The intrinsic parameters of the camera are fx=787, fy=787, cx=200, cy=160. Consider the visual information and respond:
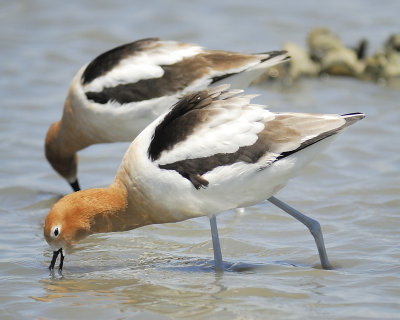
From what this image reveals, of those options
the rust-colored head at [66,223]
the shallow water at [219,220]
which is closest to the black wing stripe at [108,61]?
the shallow water at [219,220]

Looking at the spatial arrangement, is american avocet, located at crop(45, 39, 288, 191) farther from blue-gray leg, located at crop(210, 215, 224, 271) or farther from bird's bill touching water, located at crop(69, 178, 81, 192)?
blue-gray leg, located at crop(210, 215, 224, 271)

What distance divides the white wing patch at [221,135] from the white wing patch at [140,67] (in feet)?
7.05

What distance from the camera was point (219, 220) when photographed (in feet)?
26.6

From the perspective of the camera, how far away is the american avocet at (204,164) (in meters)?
6.21

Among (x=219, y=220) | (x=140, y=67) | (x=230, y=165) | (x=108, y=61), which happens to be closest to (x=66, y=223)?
(x=230, y=165)

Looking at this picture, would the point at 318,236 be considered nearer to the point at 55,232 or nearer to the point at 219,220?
the point at 219,220

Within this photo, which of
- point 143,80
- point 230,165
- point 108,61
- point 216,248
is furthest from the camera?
point 108,61

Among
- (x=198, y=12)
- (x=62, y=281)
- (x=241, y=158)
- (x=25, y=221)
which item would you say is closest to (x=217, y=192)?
(x=241, y=158)

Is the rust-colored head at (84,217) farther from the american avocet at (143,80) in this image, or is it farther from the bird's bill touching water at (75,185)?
the bird's bill touching water at (75,185)

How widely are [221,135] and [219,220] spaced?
1968 millimetres

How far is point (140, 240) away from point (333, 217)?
197cm

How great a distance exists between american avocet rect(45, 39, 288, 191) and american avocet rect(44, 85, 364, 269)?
5.50 ft

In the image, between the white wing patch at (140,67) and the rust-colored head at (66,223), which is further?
the white wing patch at (140,67)

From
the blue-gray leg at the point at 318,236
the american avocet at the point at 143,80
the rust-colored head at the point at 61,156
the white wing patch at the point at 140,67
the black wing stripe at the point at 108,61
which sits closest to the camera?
the blue-gray leg at the point at 318,236
